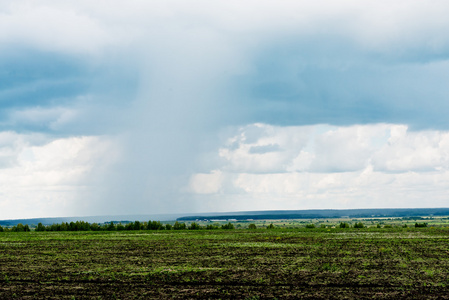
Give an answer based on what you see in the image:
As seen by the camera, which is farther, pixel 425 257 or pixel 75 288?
pixel 425 257

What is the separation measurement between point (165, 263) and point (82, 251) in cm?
1088

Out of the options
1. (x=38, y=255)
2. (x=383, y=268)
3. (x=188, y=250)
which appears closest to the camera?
(x=383, y=268)

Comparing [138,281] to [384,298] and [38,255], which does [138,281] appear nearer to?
[384,298]

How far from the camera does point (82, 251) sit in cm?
3603

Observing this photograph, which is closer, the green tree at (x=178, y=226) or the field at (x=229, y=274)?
the field at (x=229, y=274)

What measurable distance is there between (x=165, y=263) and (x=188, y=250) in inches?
333

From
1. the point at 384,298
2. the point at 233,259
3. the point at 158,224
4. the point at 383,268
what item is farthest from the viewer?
the point at 158,224

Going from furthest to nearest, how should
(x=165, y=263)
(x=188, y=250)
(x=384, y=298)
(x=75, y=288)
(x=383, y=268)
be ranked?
1. (x=188, y=250)
2. (x=165, y=263)
3. (x=383, y=268)
4. (x=75, y=288)
5. (x=384, y=298)

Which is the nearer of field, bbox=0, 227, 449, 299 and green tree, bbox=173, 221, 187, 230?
field, bbox=0, 227, 449, 299

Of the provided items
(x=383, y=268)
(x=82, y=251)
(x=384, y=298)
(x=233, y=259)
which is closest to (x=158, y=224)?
(x=82, y=251)

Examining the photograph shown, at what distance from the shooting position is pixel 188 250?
118 feet

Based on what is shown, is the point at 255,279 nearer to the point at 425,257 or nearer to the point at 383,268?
the point at 383,268

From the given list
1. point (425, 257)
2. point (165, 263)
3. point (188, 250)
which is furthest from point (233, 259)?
point (425, 257)

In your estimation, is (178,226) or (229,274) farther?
(178,226)
